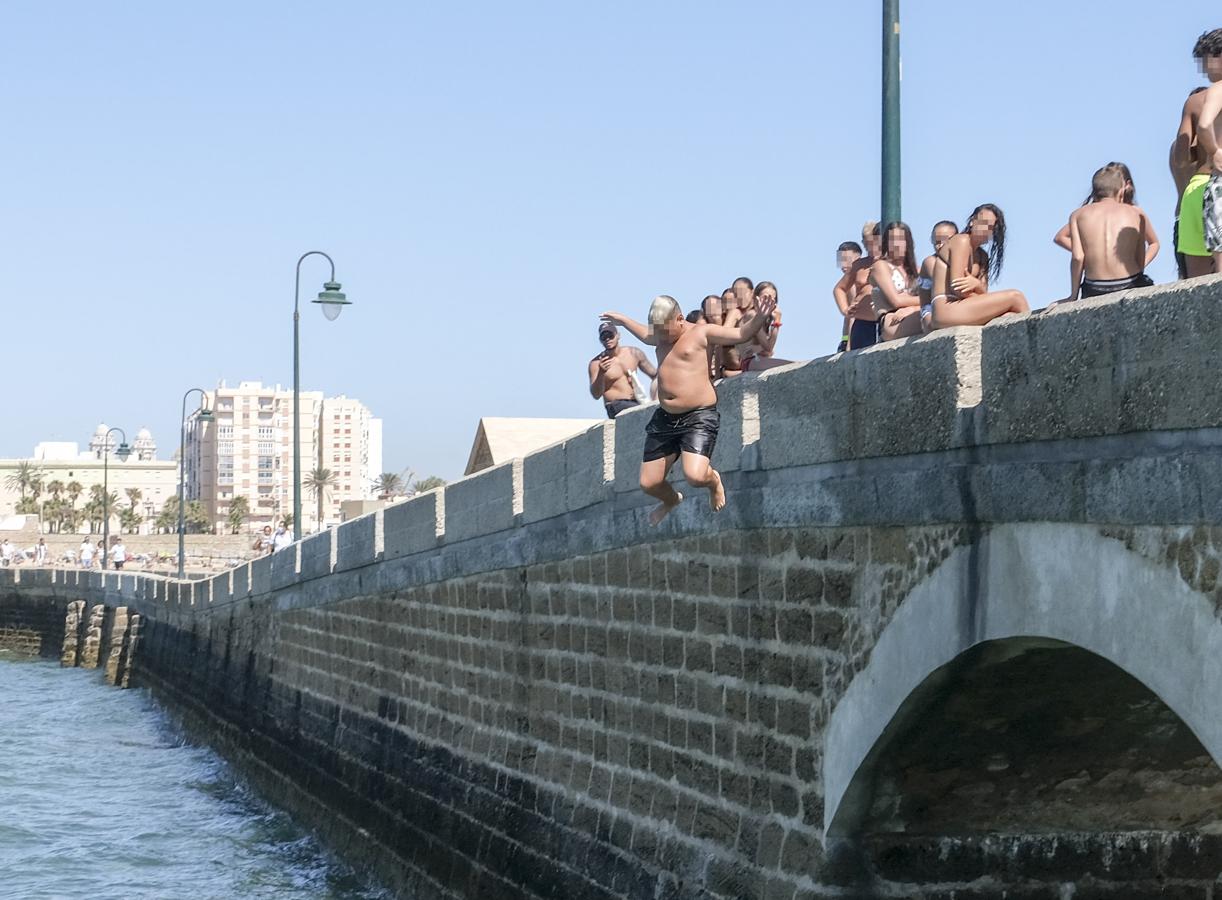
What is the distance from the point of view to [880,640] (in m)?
7.08

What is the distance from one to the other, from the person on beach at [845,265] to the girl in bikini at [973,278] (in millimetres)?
2192

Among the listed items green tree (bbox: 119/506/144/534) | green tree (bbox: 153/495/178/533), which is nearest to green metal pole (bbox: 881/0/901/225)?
green tree (bbox: 119/506/144/534)

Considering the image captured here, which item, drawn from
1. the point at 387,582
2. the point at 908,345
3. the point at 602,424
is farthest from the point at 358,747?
the point at 908,345

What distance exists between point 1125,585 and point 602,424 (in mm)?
5391

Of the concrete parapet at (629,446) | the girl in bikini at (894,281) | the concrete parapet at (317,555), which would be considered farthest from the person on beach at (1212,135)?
the concrete parapet at (317,555)

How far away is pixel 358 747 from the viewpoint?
16.5 m

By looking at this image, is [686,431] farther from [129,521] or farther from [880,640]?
[129,521]

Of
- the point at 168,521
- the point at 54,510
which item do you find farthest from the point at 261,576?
the point at 168,521

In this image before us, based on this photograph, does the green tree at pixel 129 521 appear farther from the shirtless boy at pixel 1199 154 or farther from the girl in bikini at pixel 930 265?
the shirtless boy at pixel 1199 154

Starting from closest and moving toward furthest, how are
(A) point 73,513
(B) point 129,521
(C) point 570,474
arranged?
(C) point 570,474, (A) point 73,513, (B) point 129,521

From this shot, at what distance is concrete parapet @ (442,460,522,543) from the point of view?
12289 mm

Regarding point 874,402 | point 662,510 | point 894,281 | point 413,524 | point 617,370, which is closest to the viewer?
point 874,402

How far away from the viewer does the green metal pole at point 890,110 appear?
9242 mm

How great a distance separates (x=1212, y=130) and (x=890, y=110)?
321 cm
